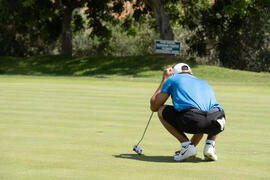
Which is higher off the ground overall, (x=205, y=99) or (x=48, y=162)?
(x=205, y=99)

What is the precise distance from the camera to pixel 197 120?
7270 mm

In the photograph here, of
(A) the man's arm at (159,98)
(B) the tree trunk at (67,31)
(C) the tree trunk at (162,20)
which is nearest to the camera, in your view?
(A) the man's arm at (159,98)

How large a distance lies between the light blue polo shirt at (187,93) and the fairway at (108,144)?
661mm

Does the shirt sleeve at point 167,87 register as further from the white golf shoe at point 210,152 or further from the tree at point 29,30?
the tree at point 29,30

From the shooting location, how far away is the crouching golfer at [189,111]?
24.0ft

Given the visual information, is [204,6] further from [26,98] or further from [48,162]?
[48,162]

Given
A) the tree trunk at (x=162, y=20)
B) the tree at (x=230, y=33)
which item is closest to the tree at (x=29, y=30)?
the tree trunk at (x=162, y=20)

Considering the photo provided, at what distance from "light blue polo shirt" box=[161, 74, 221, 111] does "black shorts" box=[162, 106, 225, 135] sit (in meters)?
0.08

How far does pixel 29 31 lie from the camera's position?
150 feet

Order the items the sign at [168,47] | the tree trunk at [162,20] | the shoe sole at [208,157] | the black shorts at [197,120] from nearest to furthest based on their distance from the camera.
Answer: the black shorts at [197,120]
the shoe sole at [208,157]
the sign at [168,47]
the tree trunk at [162,20]

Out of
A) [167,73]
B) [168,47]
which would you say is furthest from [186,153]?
[168,47]

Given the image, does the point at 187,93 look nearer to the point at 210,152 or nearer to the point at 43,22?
the point at 210,152

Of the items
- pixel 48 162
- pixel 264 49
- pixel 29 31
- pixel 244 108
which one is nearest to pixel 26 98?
pixel 244 108

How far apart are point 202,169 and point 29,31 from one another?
131ft
